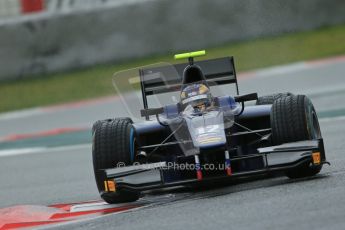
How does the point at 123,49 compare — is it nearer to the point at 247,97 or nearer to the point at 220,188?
the point at 247,97

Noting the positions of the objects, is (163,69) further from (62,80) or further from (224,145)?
(62,80)

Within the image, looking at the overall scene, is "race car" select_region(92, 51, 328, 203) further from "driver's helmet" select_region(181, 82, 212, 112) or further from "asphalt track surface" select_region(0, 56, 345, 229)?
"asphalt track surface" select_region(0, 56, 345, 229)

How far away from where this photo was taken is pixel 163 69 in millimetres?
10070

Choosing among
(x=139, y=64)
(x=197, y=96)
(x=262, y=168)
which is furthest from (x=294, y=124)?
(x=139, y=64)

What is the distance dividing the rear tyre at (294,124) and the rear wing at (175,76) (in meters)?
1.20

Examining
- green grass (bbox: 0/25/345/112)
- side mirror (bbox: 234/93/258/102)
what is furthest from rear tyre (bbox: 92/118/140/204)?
green grass (bbox: 0/25/345/112)

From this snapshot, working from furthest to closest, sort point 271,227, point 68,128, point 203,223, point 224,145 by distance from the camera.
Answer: point 68,128
point 224,145
point 203,223
point 271,227

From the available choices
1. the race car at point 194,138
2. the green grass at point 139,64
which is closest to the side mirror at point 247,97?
the race car at point 194,138

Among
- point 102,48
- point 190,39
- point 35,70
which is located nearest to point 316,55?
point 190,39

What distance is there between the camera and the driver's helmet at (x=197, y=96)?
365 inches

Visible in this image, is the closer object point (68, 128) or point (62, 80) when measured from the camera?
point (68, 128)

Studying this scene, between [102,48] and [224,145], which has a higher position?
[102,48]

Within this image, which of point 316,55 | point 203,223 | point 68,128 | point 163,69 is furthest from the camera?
point 316,55

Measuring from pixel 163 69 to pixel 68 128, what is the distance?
6.22m
